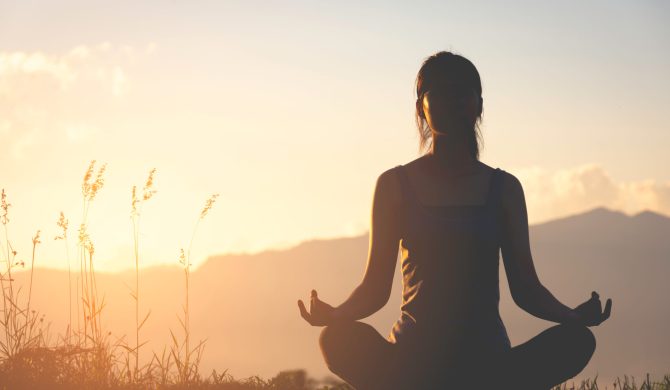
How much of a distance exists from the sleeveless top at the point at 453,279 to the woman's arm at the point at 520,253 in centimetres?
16

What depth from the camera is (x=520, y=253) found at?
4.68 metres

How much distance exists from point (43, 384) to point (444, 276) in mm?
4857

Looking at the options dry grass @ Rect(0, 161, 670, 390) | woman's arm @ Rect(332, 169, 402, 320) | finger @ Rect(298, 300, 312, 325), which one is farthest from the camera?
dry grass @ Rect(0, 161, 670, 390)

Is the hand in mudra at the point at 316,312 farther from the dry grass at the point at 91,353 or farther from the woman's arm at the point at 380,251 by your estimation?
the dry grass at the point at 91,353

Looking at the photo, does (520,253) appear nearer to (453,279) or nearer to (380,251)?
(453,279)

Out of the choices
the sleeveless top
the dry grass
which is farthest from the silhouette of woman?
the dry grass

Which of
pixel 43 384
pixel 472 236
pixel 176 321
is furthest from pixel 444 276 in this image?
pixel 43 384

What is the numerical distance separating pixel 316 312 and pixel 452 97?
1.47m

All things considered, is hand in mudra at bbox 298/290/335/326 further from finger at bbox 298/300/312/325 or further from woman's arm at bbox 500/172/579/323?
woman's arm at bbox 500/172/579/323

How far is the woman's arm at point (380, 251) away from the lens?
4.68m

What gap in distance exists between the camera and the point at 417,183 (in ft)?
15.3

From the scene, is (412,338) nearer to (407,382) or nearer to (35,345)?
(407,382)

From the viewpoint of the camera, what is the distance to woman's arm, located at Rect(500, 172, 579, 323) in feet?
15.2

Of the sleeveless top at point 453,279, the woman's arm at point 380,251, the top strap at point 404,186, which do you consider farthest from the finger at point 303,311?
the top strap at point 404,186
